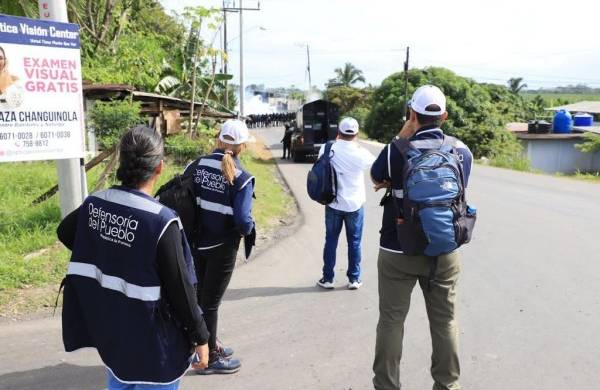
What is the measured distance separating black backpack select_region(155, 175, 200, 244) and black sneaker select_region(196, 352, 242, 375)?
87cm

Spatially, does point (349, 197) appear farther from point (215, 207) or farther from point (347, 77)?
point (347, 77)

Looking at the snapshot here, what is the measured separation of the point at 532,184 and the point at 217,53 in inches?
389

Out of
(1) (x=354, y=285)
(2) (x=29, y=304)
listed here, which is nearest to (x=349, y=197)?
(1) (x=354, y=285)

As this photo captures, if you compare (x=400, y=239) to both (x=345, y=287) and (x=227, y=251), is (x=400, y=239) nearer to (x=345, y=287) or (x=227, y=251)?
(x=227, y=251)

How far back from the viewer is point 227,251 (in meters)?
3.74

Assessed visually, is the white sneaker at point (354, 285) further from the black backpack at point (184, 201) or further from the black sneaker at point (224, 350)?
the black backpack at point (184, 201)

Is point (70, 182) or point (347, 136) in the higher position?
point (347, 136)

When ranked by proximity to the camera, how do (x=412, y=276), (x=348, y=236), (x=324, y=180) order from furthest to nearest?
(x=348, y=236), (x=324, y=180), (x=412, y=276)

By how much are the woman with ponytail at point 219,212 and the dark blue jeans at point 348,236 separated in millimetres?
1870

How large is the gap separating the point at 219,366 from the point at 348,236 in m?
2.16

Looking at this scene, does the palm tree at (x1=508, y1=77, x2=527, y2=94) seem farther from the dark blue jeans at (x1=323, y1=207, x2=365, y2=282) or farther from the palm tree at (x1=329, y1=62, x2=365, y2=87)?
the dark blue jeans at (x1=323, y1=207, x2=365, y2=282)

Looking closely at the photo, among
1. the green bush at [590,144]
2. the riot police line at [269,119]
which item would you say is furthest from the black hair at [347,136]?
the riot police line at [269,119]

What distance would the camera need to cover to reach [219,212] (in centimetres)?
369

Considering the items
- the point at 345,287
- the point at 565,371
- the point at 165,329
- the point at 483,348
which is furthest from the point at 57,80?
the point at 565,371
